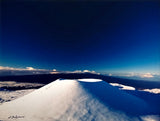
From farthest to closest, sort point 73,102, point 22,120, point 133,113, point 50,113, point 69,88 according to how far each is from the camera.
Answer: point 69,88 < point 73,102 < point 133,113 < point 50,113 < point 22,120

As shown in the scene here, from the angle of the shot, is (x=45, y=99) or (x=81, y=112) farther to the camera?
(x=45, y=99)

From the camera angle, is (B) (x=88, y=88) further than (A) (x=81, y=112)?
Yes

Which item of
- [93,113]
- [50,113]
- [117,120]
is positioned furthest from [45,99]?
[117,120]

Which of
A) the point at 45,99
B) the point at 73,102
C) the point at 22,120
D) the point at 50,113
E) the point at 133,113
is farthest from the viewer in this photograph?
the point at 45,99

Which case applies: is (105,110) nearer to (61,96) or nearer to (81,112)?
(81,112)

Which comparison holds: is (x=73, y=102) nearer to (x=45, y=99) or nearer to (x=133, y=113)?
(x=45, y=99)

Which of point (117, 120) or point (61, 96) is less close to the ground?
point (61, 96)

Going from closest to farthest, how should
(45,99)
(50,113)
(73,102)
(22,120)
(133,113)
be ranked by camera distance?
(22,120), (50,113), (133,113), (73,102), (45,99)

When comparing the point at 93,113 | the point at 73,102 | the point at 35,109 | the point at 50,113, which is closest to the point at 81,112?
the point at 93,113

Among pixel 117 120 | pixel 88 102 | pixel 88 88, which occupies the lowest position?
pixel 117 120
